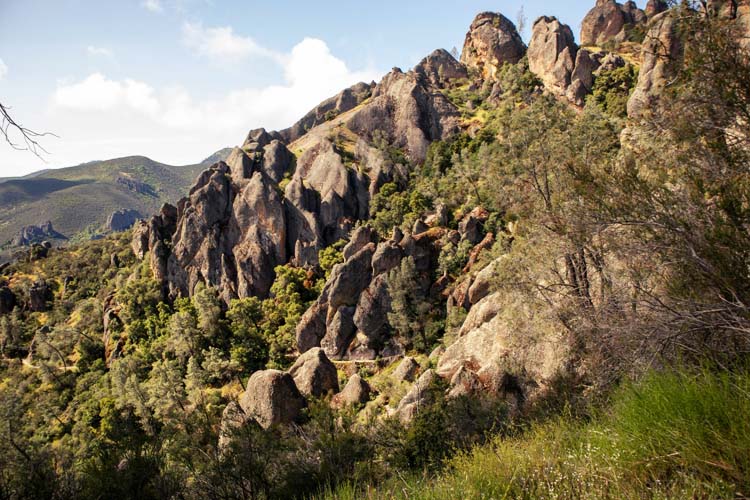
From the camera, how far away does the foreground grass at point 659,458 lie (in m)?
2.82

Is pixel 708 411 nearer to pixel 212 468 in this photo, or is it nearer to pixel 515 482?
pixel 515 482

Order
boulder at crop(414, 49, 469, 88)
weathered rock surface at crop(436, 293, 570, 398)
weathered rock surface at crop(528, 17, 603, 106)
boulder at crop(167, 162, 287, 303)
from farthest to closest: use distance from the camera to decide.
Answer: boulder at crop(414, 49, 469, 88) → weathered rock surface at crop(528, 17, 603, 106) → boulder at crop(167, 162, 287, 303) → weathered rock surface at crop(436, 293, 570, 398)

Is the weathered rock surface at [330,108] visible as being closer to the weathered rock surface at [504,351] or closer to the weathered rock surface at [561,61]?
the weathered rock surface at [561,61]

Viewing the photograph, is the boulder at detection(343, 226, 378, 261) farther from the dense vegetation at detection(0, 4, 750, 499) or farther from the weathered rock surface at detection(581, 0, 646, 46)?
the weathered rock surface at detection(581, 0, 646, 46)

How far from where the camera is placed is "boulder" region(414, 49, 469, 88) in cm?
9788

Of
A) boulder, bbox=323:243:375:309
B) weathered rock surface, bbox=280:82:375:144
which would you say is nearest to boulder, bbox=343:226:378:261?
boulder, bbox=323:243:375:309

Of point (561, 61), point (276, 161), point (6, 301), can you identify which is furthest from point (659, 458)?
point (6, 301)

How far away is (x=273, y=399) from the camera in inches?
889

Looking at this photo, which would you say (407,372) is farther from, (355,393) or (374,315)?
(374,315)

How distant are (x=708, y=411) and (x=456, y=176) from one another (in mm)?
59535

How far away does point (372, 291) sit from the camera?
147ft

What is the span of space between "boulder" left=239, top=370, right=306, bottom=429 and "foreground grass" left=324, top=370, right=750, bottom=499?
20.6 metres

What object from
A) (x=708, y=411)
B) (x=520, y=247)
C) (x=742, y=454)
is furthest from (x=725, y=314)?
(x=520, y=247)

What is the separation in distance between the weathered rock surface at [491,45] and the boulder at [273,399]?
9260 centimetres
